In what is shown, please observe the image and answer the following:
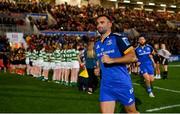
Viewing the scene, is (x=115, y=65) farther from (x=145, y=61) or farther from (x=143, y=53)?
(x=143, y=53)

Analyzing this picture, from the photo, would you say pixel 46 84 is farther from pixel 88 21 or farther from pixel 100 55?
pixel 88 21

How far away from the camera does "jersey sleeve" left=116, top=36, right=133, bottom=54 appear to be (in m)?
7.39

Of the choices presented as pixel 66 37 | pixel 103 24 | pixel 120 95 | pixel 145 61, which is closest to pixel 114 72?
pixel 120 95

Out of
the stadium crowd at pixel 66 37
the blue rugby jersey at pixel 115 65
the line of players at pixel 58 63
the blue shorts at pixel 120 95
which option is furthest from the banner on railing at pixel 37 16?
the blue shorts at pixel 120 95

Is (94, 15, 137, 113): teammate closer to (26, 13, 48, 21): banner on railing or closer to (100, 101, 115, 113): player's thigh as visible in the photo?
(100, 101, 115, 113): player's thigh

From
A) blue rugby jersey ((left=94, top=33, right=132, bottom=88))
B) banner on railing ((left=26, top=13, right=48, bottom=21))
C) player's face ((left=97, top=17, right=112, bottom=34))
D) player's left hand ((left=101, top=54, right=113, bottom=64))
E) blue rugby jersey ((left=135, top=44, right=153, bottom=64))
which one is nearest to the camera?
player's left hand ((left=101, top=54, right=113, bottom=64))

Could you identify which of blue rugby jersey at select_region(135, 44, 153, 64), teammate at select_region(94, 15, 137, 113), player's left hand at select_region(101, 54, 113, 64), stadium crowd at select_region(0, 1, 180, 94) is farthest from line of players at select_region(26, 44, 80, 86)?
player's left hand at select_region(101, 54, 113, 64)

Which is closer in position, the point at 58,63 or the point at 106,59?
the point at 106,59

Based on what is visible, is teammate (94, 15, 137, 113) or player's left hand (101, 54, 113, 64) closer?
player's left hand (101, 54, 113, 64)

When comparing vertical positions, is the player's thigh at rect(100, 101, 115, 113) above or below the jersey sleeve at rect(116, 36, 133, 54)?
below

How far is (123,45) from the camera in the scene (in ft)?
24.4

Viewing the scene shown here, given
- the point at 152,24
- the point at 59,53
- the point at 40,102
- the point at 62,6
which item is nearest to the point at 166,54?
the point at 59,53

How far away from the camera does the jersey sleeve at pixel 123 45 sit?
7391 mm

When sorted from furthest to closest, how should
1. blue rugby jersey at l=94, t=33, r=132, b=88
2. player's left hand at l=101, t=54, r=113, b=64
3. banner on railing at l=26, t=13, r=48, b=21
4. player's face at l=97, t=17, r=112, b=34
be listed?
banner on railing at l=26, t=13, r=48, b=21
blue rugby jersey at l=94, t=33, r=132, b=88
player's face at l=97, t=17, r=112, b=34
player's left hand at l=101, t=54, r=113, b=64
